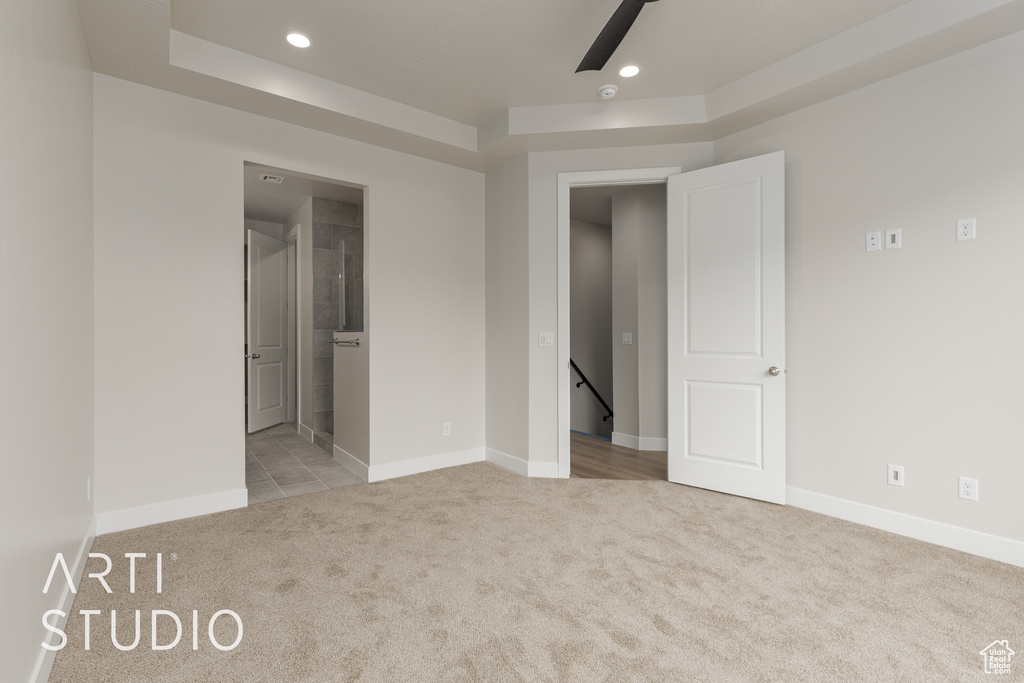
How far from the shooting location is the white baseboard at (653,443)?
4.73 m

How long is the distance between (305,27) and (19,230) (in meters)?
1.84

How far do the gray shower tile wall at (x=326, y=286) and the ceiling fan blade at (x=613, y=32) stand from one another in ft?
11.0

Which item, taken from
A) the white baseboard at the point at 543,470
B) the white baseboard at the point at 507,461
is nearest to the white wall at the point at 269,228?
the white baseboard at the point at 507,461

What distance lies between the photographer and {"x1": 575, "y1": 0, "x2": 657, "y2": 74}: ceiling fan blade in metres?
1.86

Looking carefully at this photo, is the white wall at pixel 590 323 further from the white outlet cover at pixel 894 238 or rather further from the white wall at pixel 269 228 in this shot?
Result: the white wall at pixel 269 228

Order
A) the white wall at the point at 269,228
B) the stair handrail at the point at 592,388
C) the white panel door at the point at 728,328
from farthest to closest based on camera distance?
the white wall at the point at 269,228, the stair handrail at the point at 592,388, the white panel door at the point at 728,328

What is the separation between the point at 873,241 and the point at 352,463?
3938 millimetres

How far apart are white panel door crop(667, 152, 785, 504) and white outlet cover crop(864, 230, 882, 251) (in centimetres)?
44

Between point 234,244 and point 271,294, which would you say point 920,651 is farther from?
point 271,294

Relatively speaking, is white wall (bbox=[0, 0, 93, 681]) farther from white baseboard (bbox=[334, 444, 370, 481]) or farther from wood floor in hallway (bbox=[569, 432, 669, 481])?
wood floor in hallway (bbox=[569, 432, 669, 481])

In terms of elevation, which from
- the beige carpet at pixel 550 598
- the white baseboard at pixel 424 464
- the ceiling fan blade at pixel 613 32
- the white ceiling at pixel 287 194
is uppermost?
the white ceiling at pixel 287 194

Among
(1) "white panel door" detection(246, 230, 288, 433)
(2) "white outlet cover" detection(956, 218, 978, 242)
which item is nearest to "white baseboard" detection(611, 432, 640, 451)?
(2) "white outlet cover" detection(956, 218, 978, 242)

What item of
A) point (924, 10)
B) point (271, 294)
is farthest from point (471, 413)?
point (924, 10)

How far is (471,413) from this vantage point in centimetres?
430
